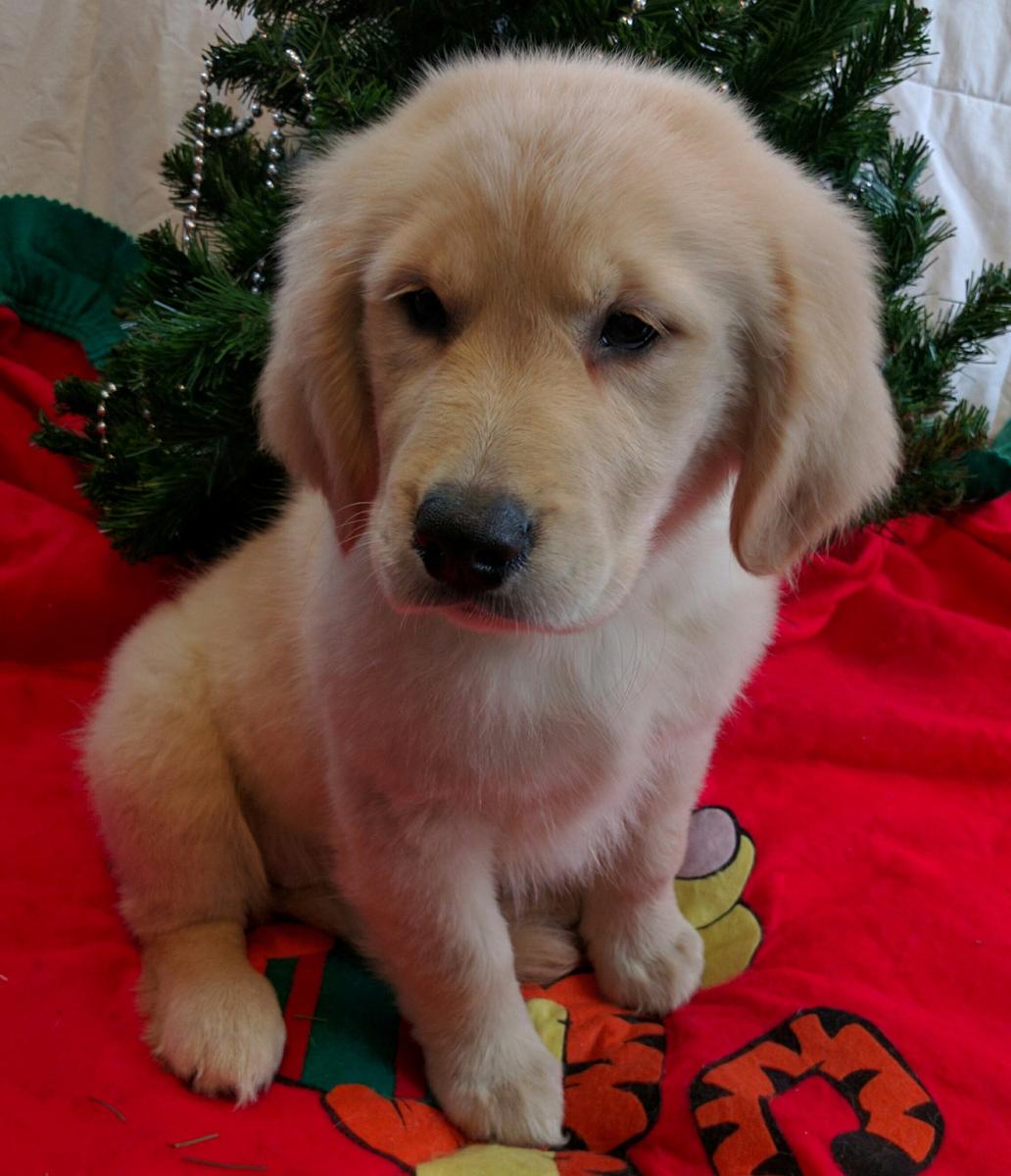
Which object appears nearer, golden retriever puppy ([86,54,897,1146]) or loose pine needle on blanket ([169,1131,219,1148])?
golden retriever puppy ([86,54,897,1146])

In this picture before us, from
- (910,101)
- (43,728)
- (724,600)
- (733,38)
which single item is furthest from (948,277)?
(43,728)

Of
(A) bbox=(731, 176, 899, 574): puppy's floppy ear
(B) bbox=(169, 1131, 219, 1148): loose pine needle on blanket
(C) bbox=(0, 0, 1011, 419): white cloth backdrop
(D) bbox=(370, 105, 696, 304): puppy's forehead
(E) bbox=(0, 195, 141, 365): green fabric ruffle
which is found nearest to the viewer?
(D) bbox=(370, 105, 696, 304): puppy's forehead

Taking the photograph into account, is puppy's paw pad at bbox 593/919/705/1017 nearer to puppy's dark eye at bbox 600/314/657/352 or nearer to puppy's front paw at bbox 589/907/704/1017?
puppy's front paw at bbox 589/907/704/1017

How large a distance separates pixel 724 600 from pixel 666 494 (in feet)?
0.98

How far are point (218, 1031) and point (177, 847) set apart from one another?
1.04 ft

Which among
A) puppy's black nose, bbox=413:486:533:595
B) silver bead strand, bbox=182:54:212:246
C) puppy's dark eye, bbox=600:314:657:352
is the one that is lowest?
silver bead strand, bbox=182:54:212:246

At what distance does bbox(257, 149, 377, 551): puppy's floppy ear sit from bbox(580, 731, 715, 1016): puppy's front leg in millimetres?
709

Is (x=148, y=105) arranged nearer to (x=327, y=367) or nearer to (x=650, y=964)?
(x=327, y=367)

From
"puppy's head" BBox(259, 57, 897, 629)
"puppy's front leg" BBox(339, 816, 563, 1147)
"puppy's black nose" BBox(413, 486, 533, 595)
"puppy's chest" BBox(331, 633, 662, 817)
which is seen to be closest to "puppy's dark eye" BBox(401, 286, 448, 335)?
"puppy's head" BBox(259, 57, 897, 629)

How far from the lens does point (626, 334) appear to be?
4.03ft

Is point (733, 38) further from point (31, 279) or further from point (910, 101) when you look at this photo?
point (31, 279)

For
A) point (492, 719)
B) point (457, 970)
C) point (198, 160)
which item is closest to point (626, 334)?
point (492, 719)

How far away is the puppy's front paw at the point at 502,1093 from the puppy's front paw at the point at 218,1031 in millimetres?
266

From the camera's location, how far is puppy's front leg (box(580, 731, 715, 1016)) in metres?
1.77
